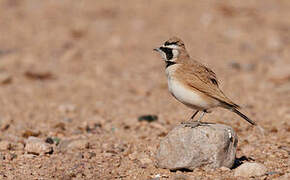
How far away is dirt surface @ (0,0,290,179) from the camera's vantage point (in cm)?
672

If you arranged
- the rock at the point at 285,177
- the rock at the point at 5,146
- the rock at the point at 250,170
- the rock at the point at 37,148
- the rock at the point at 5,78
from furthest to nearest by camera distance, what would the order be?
the rock at the point at 5,78
the rock at the point at 5,146
the rock at the point at 37,148
the rock at the point at 250,170
the rock at the point at 285,177

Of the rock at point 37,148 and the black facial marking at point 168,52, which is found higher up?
the black facial marking at point 168,52

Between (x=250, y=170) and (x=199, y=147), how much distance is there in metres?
0.63

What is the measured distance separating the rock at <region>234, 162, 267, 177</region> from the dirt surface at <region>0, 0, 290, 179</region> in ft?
0.33

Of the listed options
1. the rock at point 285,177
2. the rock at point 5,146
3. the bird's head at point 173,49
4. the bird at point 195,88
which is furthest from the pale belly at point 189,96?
the rock at point 5,146

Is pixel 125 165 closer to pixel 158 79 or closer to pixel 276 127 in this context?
pixel 276 127

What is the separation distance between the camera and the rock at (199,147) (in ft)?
19.2

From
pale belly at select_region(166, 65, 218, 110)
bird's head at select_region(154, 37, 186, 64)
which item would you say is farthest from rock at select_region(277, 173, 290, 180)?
bird's head at select_region(154, 37, 186, 64)

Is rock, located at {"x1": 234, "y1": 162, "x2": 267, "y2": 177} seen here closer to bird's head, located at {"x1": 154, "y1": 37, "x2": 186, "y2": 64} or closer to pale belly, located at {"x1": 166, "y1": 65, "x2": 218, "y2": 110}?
pale belly, located at {"x1": 166, "y1": 65, "x2": 218, "y2": 110}

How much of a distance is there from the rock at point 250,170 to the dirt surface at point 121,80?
0.10 metres

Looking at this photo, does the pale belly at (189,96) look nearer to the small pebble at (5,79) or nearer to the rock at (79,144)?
the rock at (79,144)

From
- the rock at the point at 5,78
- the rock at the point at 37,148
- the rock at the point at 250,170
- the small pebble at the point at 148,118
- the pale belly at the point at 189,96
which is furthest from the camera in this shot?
the rock at the point at 5,78

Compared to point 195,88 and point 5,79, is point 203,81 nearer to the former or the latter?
point 195,88

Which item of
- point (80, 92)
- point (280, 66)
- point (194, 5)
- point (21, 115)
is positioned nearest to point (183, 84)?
point (21, 115)
